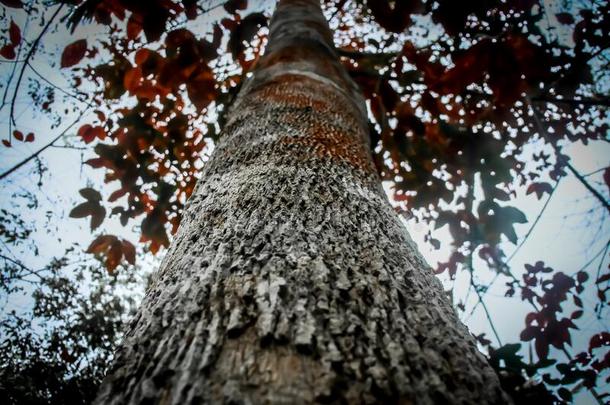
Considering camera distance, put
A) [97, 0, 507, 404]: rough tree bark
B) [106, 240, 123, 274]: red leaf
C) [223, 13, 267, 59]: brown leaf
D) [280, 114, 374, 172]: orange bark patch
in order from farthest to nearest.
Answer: [106, 240, 123, 274]: red leaf < [223, 13, 267, 59]: brown leaf < [280, 114, 374, 172]: orange bark patch < [97, 0, 507, 404]: rough tree bark

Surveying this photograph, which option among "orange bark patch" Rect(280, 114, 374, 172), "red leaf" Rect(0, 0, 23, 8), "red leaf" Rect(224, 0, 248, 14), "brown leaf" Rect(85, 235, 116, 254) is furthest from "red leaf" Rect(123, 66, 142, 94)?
"orange bark patch" Rect(280, 114, 374, 172)

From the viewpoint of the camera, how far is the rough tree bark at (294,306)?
1.54 ft

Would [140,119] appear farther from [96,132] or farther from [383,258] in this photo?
[383,258]

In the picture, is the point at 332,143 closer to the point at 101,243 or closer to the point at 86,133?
the point at 101,243

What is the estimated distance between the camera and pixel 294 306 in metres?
0.58

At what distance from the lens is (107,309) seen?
25.3 ft

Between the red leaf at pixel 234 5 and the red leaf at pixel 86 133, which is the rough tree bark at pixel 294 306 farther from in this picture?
the red leaf at pixel 86 133

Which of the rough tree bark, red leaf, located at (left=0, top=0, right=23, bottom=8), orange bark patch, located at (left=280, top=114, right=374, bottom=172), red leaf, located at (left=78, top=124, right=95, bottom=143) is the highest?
red leaf, located at (left=78, top=124, right=95, bottom=143)

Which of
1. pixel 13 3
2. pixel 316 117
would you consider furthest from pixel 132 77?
pixel 316 117

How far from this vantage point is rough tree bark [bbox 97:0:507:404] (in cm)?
47

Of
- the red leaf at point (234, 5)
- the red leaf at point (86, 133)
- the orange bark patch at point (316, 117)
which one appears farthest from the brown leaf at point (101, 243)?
the red leaf at point (234, 5)

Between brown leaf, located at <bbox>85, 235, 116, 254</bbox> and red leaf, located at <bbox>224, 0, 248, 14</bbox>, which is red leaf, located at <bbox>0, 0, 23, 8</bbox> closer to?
red leaf, located at <bbox>224, 0, 248, 14</bbox>

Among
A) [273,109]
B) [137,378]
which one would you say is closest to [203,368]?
[137,378]

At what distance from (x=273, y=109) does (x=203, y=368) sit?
3.70 ft
